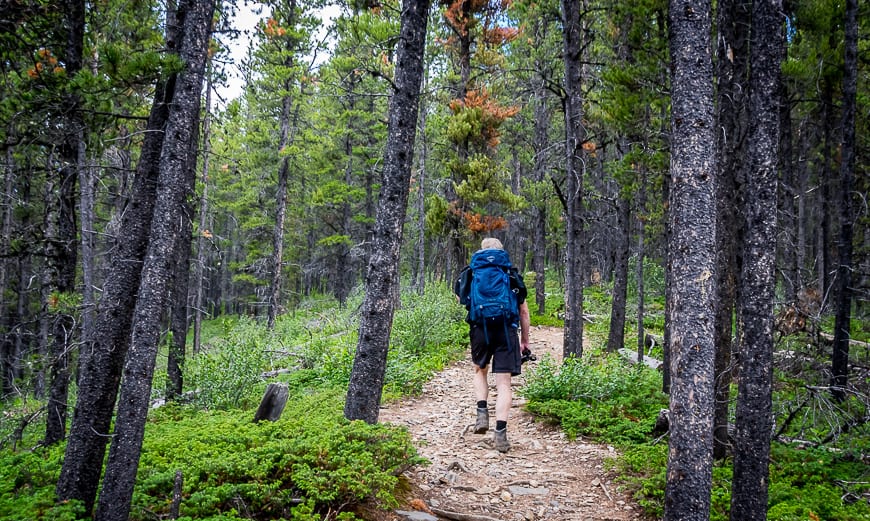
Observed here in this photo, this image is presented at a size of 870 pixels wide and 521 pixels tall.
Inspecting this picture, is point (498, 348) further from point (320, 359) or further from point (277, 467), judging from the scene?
point (320, 359)

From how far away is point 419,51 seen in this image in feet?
18.6

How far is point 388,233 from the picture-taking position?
5613 millimetres

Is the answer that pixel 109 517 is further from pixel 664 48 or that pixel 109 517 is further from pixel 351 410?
pixel 664 48

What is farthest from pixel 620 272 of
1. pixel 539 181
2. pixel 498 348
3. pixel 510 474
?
pixel 539 181

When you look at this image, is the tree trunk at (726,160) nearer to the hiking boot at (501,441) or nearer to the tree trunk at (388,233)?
the hiking boot at (501,441)

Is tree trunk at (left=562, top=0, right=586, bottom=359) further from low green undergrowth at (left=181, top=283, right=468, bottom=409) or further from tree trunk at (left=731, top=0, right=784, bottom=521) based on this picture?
tree trunk at (left=731, top=0, right=784, bottom=521)

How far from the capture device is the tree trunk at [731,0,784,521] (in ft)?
12.4

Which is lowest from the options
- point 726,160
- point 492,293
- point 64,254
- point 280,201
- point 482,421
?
point 482,421

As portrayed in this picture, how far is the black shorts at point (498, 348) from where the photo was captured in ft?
19.6

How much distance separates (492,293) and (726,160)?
2999 mm

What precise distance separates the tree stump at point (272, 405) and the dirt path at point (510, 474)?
1781 mm

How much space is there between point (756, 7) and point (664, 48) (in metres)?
4.43

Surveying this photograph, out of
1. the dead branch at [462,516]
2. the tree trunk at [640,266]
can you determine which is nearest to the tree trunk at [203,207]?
the dead branch at [462,516]

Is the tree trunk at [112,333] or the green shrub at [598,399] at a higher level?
the tree trunk at [112,333]
